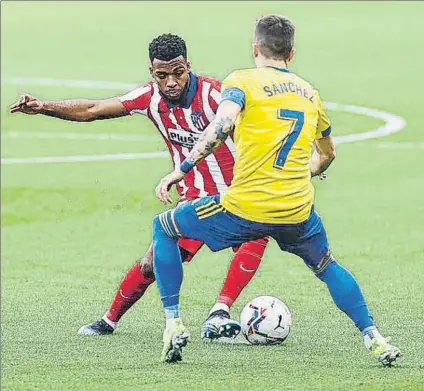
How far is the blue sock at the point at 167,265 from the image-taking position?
25.5ft

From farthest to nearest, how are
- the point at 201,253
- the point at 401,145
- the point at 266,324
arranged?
the point at 401,145
the point at 201,253
the point at 266,324

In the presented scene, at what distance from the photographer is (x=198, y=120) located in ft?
28.0

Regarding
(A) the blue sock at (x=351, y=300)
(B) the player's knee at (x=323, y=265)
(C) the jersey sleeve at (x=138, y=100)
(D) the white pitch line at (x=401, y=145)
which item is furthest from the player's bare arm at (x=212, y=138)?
(D) the white pitch line at (x=401, y=145)

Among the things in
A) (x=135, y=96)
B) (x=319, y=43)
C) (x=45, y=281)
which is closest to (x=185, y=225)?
(x=135, y=96)

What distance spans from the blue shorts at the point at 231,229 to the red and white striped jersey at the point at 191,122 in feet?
3.28

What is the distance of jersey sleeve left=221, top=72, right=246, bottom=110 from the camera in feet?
24.0

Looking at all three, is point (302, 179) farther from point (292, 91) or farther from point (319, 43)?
point (319, 43)

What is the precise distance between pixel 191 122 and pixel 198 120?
0.05 metres

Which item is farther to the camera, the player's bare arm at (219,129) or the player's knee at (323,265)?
the player's knee at (323,265)

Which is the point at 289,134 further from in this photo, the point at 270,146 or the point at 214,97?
the point at 214,97

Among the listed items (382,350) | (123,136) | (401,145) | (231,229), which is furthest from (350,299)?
(123,136)

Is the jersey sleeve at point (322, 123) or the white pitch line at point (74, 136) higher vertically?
the jersey sleeve at point (322, 123)

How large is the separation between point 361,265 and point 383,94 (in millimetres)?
12460

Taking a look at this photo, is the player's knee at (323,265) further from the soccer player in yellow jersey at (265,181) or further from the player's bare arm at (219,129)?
the player's bare arm at (219,129)
